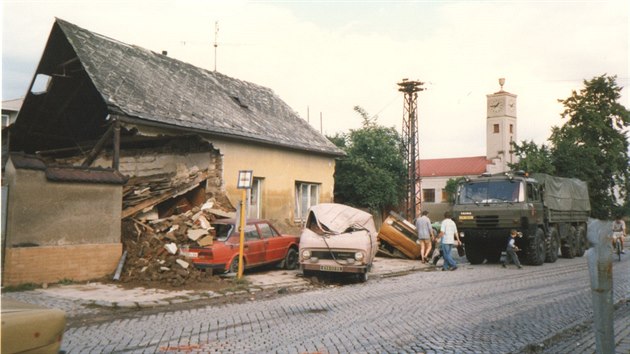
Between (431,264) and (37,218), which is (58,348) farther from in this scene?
(431,264)

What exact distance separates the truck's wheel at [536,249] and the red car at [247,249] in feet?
25.0

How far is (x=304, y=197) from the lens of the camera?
2238 cm

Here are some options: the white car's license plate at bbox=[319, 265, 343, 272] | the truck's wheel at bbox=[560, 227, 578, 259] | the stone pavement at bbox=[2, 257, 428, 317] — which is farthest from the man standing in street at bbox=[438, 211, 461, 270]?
the truck's wheel at bbox=[560, 227, 578, 259]

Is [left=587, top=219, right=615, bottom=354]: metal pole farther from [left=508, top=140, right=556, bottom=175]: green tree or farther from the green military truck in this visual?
[left=508, top=140, right=556, bottom=175]: green tree

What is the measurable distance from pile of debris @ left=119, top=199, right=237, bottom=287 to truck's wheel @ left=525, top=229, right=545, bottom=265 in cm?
1010

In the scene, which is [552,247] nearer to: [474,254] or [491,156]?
[474,254]

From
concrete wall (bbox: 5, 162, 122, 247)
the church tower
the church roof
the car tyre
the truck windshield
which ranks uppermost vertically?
the church tower

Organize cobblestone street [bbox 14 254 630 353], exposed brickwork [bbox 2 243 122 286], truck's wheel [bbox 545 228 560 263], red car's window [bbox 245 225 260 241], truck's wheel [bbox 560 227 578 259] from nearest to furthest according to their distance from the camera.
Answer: cobblestone street [bbox 14 254 630 353], exposed brickwork [bbox 2 243 122 286], red car's window [bbox 245 225 260 241], truck's wheel [bbox 545 228 560 263], truck's wheel [bbox 560 227 578 259]

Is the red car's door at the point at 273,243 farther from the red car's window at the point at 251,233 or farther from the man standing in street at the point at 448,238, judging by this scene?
the man standing in street at the point at 448,238

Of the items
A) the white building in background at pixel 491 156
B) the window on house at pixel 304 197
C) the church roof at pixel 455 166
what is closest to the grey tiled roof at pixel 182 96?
the window on house at pixel 304 197

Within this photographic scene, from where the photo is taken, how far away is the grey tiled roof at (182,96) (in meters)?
15.7

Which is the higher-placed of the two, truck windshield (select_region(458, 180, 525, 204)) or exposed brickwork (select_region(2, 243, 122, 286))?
truck windshield (select_region(458, 180, 525, 204))

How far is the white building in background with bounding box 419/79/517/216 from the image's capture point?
61.6 meters

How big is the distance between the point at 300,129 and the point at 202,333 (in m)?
16.8
